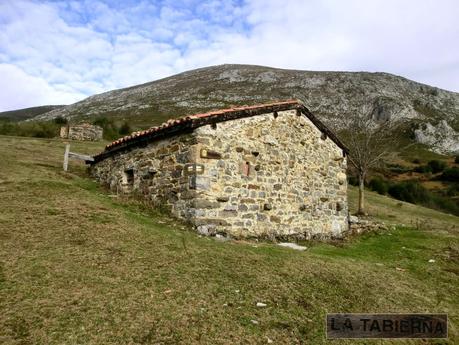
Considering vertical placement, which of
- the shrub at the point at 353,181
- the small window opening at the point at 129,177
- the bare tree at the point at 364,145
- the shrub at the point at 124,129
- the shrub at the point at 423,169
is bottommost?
the small window opening at the point at 129,177

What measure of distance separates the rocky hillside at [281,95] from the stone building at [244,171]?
2171 inches

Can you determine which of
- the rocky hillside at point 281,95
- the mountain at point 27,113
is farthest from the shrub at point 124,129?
the mountain at point 27,113

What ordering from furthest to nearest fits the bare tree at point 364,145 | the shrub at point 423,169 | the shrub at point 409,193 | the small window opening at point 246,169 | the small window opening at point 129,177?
the shrub at point 423,169 → the shrub at point 409,193 → the bare tree at point 364,145 → the small window opening at point 129,177 → the small window opening at point 246,169

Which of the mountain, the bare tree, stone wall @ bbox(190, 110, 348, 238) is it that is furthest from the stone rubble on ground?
the mountain

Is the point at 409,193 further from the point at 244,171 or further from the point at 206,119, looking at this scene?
the point at 206,119

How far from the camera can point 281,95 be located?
266ft

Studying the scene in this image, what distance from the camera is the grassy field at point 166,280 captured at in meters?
5.64

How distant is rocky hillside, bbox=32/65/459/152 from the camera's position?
252 ft

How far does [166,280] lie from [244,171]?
19.4ft

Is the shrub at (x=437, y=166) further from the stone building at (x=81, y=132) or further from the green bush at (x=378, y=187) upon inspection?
the stone building at (x=81, y=132)

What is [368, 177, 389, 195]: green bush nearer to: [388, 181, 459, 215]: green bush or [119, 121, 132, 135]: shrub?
[388, 181, 459, 215]: green bush

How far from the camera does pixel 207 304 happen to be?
6.55 metres

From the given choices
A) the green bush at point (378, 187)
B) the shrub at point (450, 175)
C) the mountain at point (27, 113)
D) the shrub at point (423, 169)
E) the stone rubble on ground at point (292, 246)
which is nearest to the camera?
the stone rubble on ground at point (292, 246)

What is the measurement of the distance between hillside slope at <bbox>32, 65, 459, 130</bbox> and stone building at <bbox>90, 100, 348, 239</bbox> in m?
55.9
